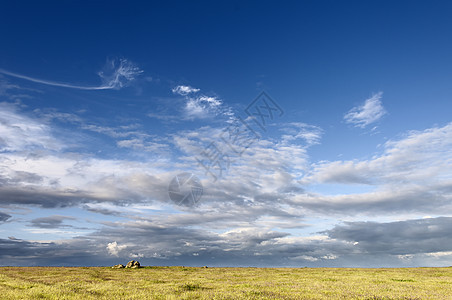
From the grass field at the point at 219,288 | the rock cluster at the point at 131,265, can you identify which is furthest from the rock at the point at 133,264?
the grass field at the point at 219,288

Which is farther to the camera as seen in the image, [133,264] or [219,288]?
[133,264]

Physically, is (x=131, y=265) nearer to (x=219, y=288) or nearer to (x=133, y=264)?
(x=133, y=264)

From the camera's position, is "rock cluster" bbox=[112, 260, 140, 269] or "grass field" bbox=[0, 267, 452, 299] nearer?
"grass field" bbox=[0, 267, 452, 299]

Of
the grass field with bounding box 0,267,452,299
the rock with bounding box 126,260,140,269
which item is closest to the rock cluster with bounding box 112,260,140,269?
Answer: the rock with bounding box 126,260,140,269

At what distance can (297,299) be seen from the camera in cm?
1778

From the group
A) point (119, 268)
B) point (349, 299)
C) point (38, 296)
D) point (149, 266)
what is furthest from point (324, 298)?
point (149, 266)

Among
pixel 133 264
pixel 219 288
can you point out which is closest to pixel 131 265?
pixel 133 264

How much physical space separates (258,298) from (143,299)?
6.33m

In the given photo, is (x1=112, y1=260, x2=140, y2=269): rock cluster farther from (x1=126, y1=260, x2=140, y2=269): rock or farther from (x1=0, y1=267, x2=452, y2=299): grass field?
(x1=0, y1=267, x2=452, y2=299): grass field

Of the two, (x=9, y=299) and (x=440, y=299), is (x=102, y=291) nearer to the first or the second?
(x=9, y=299)

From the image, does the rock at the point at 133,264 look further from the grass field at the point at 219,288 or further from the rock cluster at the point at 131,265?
the grass field at the point at 219,288

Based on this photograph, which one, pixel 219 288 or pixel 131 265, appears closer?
pixel 219 288

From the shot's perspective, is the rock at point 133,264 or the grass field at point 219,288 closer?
the grass field at point 219,288

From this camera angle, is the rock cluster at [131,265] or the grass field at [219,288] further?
the rock cluster at [131,265]
